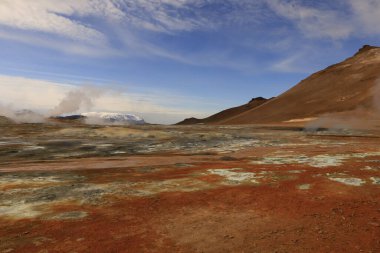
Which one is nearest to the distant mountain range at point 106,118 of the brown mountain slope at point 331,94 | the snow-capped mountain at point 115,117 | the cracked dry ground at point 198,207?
the snow-capped mountain at point 115,117

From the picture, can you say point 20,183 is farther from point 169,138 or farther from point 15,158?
point 169,138

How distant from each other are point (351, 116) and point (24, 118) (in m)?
53.8

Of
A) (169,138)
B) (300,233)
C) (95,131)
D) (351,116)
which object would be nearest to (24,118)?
(95,131)

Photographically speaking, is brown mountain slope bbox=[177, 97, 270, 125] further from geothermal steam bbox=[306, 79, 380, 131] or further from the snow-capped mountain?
geothermal steam bbox=[306, 79, 380, 131]

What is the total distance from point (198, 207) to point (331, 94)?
59455 millimetres

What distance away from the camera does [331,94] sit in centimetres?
6291

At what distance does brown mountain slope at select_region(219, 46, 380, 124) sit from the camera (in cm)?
5647

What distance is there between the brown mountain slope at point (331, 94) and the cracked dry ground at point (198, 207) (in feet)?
145

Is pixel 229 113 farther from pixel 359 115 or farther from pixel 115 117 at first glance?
pixel 359 115

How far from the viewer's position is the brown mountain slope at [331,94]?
185 feet

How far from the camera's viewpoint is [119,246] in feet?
21.4

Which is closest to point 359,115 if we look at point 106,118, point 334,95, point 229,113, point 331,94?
point 334,95

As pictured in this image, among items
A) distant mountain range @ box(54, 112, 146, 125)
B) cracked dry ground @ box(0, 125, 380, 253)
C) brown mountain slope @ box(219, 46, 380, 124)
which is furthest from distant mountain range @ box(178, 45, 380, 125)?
cracked dry ground @ box(0, 125, 380, 253)

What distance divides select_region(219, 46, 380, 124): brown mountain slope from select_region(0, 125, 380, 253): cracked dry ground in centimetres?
4417
